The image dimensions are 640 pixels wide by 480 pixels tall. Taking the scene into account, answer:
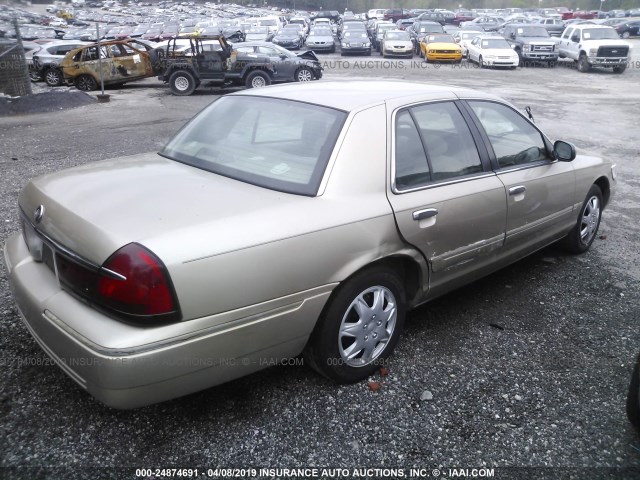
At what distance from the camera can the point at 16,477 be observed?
2320mm

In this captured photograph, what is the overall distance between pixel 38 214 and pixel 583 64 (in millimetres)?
25583

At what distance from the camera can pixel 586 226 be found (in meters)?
4.84

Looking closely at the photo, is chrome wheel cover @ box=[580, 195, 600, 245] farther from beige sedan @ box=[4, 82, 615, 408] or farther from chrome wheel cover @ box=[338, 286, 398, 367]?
chrome wheel cover @ box=[338, 286, 398, 367]

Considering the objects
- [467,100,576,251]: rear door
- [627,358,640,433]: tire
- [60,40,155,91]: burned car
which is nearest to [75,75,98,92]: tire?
[60,40,155,91]: burned car

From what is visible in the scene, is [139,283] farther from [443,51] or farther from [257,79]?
[443,51]

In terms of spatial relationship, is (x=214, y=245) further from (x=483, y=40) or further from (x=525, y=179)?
(x=483, y=40)

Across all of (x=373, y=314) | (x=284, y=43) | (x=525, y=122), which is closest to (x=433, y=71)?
(x=284, y=43)

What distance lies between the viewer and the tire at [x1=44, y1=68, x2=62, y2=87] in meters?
18.4

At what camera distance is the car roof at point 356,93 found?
10.3 feet

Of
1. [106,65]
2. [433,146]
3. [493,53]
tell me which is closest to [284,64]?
[106,65]

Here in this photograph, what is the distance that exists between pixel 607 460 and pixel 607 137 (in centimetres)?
959

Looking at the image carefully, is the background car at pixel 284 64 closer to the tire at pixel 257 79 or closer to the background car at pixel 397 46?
the tire at pixel 257 79

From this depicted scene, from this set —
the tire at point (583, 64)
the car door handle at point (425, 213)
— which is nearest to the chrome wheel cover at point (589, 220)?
the car door handle at point (425, 213)

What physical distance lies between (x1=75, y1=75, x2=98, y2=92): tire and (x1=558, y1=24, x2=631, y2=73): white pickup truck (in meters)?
Result: 19.7
